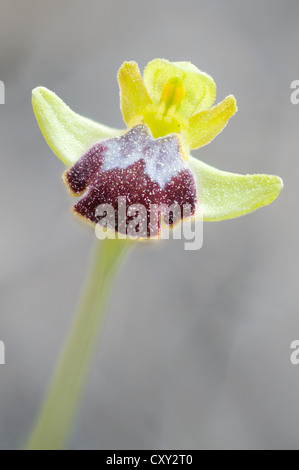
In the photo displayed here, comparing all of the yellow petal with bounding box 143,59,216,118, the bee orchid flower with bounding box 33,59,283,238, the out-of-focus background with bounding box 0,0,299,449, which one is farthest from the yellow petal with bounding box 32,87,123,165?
the out-of-focus background with bounding box 0,0,299,449


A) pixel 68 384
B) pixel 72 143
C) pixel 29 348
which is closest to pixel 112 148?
pixel 72 143

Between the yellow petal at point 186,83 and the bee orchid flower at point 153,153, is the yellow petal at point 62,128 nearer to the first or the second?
the bee orchid flower at point 153,153

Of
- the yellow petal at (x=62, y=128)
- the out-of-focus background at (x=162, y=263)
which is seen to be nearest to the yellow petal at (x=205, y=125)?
the yellow petal at (x=62, y=128)

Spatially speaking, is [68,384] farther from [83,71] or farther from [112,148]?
[83,71]

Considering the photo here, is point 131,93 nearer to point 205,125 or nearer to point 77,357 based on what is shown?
point 205,125

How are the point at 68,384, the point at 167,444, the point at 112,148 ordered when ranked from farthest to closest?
the point at 167,444, the point at 68,384, the point at 112,148
